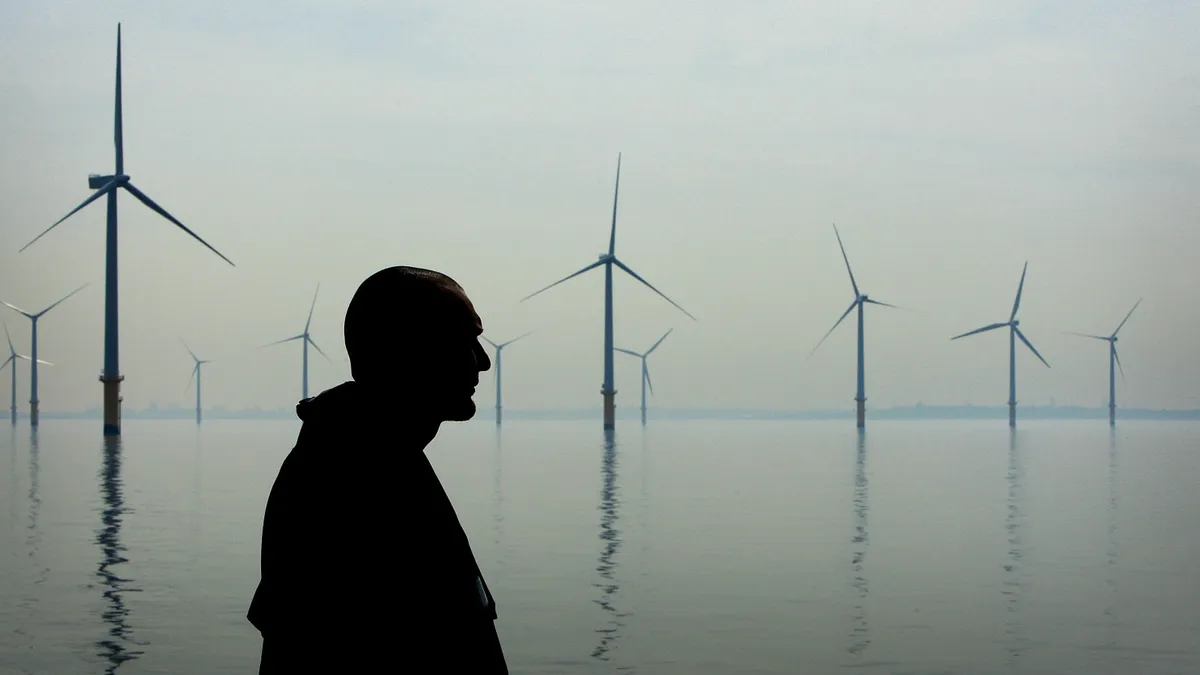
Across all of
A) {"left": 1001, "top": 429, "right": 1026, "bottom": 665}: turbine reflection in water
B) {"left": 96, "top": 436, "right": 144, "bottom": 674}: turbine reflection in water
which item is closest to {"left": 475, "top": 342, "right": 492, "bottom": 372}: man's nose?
{"left": 96, "top": 436, "right": 144, "bottom": 674}: turbine reflection in water

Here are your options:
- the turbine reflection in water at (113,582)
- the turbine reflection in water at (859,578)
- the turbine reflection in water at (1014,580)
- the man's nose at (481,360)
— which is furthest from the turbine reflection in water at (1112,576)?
the man's nose at (481,360)

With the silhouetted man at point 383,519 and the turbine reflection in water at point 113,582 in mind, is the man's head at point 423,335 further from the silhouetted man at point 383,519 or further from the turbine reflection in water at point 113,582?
the turbine reflection in water at point 113,582

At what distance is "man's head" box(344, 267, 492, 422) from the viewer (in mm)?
3383

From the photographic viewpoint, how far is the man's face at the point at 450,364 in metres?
3.40

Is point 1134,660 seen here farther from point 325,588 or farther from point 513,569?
point 325,588

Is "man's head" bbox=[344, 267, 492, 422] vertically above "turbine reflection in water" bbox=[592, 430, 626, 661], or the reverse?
"man's head" bbox=[344, 267, 492, 422]

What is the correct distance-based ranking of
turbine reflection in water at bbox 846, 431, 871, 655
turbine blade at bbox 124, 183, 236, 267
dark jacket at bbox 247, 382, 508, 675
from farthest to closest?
turbine blade at bbox 124, 183, 236, 267 < turbine reflection in water at bbox 846, 431, 871, 655 < dark jacket at bbox 247, 382, 508, 675

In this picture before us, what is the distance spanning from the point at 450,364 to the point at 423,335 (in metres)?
0.09

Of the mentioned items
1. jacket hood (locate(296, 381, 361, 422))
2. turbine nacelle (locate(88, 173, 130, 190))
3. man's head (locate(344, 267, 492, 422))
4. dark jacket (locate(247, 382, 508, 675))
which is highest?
turbine nacelle (locate(88, 173, 130, 190))

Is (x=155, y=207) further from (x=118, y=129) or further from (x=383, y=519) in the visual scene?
(x=383, y=519)

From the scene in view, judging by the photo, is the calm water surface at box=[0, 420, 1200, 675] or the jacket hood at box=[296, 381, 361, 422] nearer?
the jacket hood at box=[296, 381, 361, 422]

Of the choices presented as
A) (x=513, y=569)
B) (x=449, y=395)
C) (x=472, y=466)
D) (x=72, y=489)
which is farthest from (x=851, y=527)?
(x=472, y=466)

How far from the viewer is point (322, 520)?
3342mm

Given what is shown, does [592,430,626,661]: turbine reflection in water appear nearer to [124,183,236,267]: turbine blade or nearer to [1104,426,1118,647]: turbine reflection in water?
[1104,426,1118,647]: turbine reflection in water
